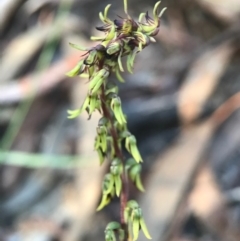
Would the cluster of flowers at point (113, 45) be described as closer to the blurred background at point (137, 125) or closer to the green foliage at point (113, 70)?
the green foliage at point (113, 70)

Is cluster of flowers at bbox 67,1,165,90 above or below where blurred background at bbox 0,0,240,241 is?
below

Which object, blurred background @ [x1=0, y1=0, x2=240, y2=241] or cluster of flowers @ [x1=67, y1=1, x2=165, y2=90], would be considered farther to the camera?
blurred background @ [x1=0, y1=0, x2=240, y2=241]

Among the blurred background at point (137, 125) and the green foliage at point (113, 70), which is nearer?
the green foliage at point (113, 70)

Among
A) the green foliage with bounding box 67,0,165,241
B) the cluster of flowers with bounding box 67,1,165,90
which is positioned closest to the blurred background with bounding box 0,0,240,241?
the green foliage with bounding box 67,0,165,241

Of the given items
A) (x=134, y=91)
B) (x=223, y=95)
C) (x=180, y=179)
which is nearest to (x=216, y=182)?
(x=180, y=179)

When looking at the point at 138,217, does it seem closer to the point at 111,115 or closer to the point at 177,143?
the point at 111,115

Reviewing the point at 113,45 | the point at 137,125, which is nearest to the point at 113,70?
the point at 113,45

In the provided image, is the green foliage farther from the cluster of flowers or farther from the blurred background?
the blurred background

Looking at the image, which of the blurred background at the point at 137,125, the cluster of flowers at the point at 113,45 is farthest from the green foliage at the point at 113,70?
the blurred background at the point at 137,125

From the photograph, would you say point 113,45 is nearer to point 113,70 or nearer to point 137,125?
point 113,70
